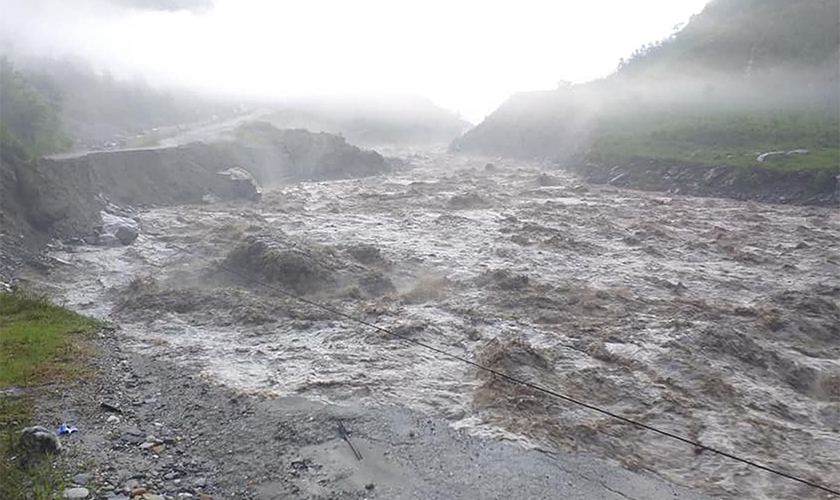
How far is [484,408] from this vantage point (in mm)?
14547

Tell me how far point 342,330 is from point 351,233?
1472 centimetres

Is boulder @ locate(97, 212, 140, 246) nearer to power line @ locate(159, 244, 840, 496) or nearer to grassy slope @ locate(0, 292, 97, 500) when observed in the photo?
power line @ locate(159, 244, 840, 496)

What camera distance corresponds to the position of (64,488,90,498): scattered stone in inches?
395

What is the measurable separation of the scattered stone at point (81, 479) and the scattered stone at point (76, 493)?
0.86 ft

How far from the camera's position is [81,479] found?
420 inches

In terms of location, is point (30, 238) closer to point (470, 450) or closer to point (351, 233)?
point (351, 233)

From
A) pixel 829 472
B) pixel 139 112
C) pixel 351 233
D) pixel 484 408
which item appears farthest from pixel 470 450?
pixel 139 112

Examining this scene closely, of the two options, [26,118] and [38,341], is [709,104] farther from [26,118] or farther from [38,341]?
[38,341]

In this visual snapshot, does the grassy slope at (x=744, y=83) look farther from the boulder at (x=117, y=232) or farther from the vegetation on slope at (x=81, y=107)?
the vegetation on slope at (x=81, y=107)

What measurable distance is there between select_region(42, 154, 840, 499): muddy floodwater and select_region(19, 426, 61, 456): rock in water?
481 cm

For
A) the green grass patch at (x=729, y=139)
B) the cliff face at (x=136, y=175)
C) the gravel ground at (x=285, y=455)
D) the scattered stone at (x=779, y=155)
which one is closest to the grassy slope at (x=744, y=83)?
the green grass patch at (x=729, y=139)

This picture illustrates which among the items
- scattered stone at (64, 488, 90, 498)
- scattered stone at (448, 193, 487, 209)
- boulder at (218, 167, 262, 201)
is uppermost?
scattered stone at (64, 488, 90, 498)

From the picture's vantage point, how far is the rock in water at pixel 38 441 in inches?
429

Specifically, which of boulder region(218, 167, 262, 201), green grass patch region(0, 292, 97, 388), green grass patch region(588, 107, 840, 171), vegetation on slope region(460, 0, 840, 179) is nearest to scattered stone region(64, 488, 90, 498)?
green grass patch region(0, 292, 97, 388)
